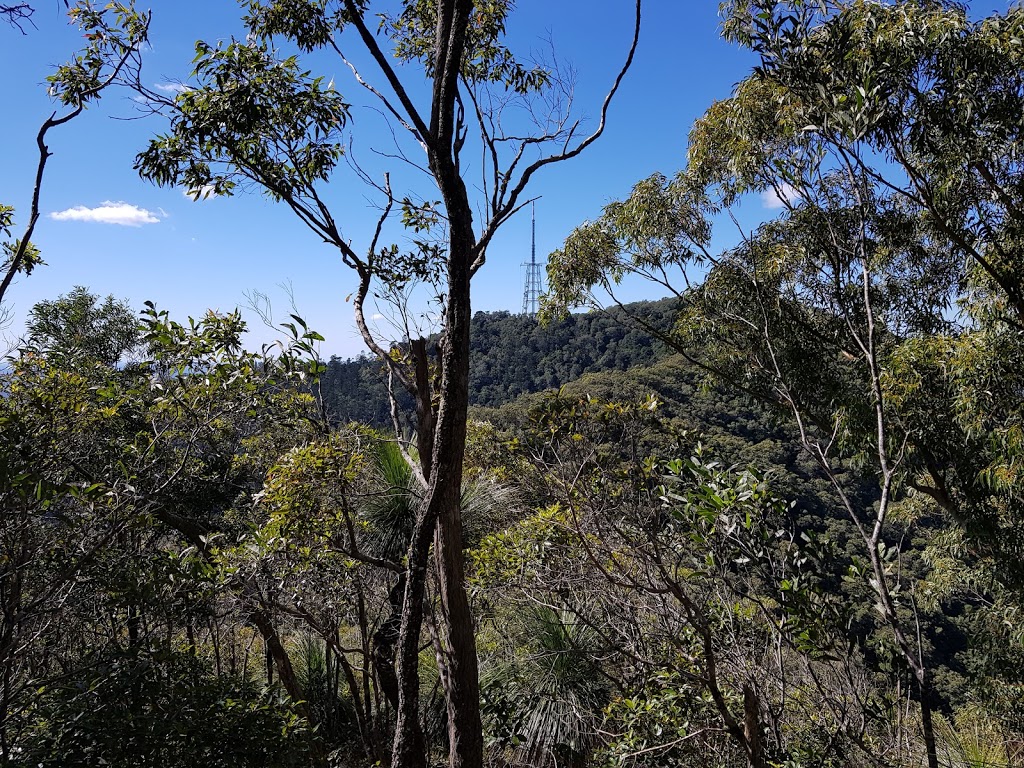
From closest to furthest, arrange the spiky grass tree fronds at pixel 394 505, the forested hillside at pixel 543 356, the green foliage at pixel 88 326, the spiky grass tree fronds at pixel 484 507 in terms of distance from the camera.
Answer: the spiky grass tree fronds at pixel 394 505, the spiky grass tree fronds at pixel 484 507, the green foliage at pixel 88 326, the forested hillside at pixel 543 356

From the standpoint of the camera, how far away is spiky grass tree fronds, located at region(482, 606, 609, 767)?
4652 millimetres

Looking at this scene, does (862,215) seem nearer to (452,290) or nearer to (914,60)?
(452,290)

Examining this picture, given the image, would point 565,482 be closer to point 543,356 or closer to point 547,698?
point 547,698

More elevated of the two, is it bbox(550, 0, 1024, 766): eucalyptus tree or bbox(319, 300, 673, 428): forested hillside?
bbox(319, 300, 673, 428): forested hillside

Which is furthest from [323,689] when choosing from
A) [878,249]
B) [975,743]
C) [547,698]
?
[878,249]

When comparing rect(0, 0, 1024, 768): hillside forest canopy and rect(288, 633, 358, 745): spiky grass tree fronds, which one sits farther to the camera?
rect(288, 633, 358, 745): spiky grass tree fronds

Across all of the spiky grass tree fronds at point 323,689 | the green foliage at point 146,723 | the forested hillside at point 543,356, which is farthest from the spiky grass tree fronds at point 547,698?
the forested hillside at point 543,356

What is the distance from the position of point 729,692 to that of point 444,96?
327 cm

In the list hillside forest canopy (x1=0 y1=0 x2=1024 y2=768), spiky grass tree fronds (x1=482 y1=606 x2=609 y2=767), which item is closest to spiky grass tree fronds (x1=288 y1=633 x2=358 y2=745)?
hillside forest canopy (x1=0 y1=0 x2=1024 y2=768)

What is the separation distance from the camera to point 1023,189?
4773 millimetres

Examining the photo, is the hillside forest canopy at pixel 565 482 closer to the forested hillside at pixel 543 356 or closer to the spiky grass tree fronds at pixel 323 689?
the spiky grass tree fronds at pixel 323 689

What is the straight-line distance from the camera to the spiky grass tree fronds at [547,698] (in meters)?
4.65

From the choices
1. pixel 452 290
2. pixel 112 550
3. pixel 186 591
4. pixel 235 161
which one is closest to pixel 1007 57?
pixel 452 290

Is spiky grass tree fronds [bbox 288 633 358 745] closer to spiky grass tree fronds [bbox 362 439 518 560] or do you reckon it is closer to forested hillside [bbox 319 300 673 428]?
spiky grass tree fronds [bbox 362 439 518 560]
